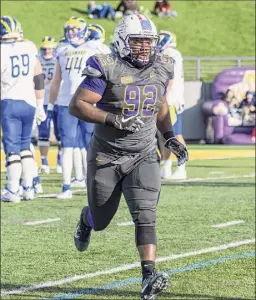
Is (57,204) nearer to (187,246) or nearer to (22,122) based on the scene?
(22,122)

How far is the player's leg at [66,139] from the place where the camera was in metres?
10.3

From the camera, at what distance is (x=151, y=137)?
5652 mm

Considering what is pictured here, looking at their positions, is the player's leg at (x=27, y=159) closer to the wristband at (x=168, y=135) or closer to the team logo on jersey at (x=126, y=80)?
the wristband at (x=168, y=135)

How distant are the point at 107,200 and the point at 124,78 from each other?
76cm

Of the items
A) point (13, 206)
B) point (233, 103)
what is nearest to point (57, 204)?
point (13, 206)

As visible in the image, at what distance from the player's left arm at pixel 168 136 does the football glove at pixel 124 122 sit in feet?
0.99

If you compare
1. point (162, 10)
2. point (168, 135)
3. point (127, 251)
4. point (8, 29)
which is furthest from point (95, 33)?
point (162, 10)

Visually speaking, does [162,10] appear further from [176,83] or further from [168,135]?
[168,135]

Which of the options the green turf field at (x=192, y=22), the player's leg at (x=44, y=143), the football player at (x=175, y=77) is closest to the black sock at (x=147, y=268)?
the football player at (x=175, y=77)

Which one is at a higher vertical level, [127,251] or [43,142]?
[127,251]

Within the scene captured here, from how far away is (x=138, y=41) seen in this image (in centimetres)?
544

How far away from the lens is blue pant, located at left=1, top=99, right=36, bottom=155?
31.8 ft

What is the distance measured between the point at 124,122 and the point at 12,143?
4.55m

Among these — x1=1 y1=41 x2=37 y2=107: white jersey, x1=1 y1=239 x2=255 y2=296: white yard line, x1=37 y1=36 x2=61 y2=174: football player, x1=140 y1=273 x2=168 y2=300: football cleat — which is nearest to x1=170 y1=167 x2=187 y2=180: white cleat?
x1=37 y1=36 x2=61 y2=174: football player
